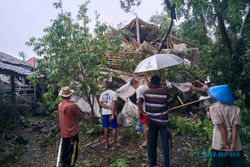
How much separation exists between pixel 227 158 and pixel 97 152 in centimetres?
465

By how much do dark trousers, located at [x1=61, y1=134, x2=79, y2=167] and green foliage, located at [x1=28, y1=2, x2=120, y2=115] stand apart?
392cm

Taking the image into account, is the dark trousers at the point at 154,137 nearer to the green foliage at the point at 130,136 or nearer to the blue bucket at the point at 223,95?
the blue bucket at the point at 223,95

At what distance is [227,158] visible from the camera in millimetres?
4129

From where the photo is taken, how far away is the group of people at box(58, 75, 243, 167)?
13.5ft

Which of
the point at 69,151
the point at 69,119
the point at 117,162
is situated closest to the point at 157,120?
the point at 117,162

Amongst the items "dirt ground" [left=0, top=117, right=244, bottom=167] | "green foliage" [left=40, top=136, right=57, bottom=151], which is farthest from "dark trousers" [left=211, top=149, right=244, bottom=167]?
"green foliage" [left=40, top=136, right=57, bottom=151]

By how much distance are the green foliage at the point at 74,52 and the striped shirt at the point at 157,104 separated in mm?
4097

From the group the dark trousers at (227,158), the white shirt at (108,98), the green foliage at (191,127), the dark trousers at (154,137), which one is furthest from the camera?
the green foliage at (191,127)

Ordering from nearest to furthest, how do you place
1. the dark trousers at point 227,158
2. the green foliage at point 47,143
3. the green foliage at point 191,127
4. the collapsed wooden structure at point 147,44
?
the dark trousers at point 227,158, the green foliage at point 191,127, the green foliage at point 47,143, the collapsed wooden structure at point 147,44

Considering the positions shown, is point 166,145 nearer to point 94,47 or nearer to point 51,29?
point 94,47

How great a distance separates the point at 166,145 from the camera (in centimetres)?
577

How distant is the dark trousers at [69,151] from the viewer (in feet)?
20.2

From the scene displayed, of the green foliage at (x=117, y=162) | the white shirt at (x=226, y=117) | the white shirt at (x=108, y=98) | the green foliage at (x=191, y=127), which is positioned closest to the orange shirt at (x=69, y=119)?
the green foliage at (x=117, y=162)

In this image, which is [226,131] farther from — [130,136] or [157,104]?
[130,136]
